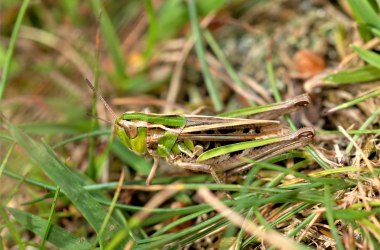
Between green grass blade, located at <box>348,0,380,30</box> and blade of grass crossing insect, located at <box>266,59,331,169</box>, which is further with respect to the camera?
green grass blade, located at <box>348,0,380,30</box>

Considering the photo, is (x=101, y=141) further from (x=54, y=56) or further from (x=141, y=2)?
(x=141, y=2)

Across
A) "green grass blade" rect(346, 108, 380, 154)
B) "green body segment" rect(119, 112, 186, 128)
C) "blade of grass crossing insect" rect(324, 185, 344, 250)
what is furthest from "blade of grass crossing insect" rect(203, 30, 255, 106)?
"blade of grass crossing insect" rect(324, 185, 344, 250)

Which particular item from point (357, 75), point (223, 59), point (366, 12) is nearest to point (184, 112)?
→ point (223, 59)

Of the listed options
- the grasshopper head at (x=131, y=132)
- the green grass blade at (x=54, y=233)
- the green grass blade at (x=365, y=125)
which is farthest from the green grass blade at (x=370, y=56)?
the green grass blade at (x=54, y=233)

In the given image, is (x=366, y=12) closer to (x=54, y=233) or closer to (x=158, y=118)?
(x=158, y=118)

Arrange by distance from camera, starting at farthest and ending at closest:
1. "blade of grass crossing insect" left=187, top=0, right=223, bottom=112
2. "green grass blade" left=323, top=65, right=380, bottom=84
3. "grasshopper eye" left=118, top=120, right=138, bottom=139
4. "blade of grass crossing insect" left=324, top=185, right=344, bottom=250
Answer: "blade of grass crossing insect" left=187, top=0, right=223, bottom=112, "green grass blade" left=323, top=65, right=380, bottom=84, "grasshopper eye" left=118, top=120, right=138, bottom=139, "blade of grass crossing insect" left=324, top=185, right=344, bottom=250

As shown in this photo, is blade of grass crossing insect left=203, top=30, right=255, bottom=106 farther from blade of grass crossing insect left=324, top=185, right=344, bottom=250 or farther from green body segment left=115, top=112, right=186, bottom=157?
blade of grass crossing insect left=324, top=185, right=344, bottom=250

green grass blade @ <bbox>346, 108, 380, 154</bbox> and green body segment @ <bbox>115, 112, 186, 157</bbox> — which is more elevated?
green body segment @ <bbox>115, 112, 186, 157</bbox>

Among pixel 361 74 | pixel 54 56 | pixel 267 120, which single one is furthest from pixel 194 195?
pixel 54 56
